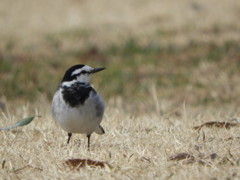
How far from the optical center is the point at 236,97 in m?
9.33

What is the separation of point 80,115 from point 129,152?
67 centimetres

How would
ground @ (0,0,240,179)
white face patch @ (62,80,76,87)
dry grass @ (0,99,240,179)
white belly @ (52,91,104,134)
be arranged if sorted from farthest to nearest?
1. white face patch @ (62,80,76,87)
2. white belly @ (52,91,104,134)
3. ground @ (0,0,240,179)
4. dry grass @ (0,99,240,179)

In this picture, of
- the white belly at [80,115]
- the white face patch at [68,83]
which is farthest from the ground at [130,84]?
the white face patch at [68,83]

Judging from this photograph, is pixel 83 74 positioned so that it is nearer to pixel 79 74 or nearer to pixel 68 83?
pixel 79 74

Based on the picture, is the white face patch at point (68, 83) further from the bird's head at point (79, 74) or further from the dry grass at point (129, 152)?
the dry grass at point (129, 152)

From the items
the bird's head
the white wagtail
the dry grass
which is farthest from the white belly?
the bird's head

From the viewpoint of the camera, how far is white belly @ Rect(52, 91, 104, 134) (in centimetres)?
472

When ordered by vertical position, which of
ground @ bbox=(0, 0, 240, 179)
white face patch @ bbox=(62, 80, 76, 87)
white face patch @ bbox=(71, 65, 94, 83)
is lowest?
ground @ bbox=(0, 0, 240, 179)

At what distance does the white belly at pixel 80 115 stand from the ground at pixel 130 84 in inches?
6.1

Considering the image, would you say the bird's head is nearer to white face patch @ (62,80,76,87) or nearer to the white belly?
white face patch @ (62,80,76,87)

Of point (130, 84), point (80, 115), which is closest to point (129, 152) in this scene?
point (80, 115)

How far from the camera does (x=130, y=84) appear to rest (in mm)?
10750

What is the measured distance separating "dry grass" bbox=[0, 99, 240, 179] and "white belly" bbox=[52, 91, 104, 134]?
0.48 feet

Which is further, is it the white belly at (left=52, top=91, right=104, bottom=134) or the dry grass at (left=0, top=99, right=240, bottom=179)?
the white belly at (left=52, top=91, right=104, bottom=134)
